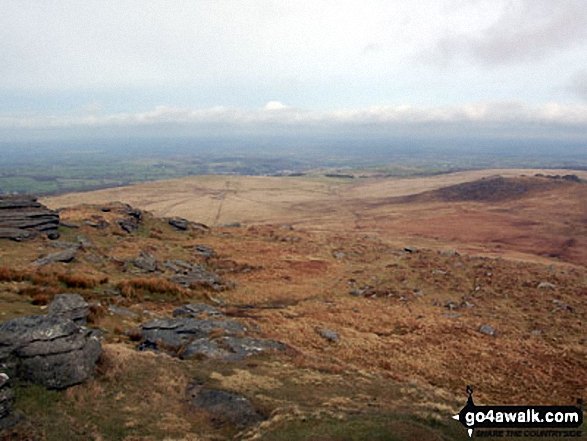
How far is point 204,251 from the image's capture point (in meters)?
49.6

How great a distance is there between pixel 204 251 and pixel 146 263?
11983 millimetres

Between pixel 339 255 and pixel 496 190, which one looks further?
A: pixel 496 190

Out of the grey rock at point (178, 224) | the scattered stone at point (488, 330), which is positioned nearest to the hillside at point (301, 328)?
the scattered stone at point (488, 330)

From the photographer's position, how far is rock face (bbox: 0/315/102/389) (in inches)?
558

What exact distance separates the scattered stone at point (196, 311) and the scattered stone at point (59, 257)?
41.9ft

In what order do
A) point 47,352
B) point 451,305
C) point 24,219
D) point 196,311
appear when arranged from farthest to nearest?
point 24,219 → point 451,305 → point 196,311 → point 47,352

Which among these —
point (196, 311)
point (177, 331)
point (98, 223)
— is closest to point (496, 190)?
point (98, 223)

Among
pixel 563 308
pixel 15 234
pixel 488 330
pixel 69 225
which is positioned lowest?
pixel 563 308

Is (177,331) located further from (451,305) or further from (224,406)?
(451,305)

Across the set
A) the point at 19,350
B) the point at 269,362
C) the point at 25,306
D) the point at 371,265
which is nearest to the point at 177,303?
the point at 25,306

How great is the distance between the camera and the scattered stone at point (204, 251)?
4799 centimetres

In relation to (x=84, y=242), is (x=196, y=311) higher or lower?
lower

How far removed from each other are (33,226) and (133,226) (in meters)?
16.0

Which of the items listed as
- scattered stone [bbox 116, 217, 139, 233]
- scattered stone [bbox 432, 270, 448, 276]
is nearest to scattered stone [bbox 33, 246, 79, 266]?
scattered stone [bbox 116, 217, 139, 233]
